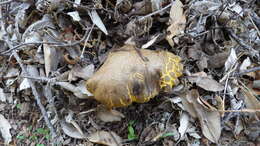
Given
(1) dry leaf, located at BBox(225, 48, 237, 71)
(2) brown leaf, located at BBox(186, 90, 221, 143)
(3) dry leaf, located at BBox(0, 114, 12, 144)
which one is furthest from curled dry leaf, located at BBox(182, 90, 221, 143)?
(3) dry leaf, located at BBox(0, 114, 12, 144)

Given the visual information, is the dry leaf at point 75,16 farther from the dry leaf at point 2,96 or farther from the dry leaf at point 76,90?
the dry leaf at point 2,96

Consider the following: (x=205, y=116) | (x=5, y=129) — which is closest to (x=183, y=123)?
(x=205, y=116)

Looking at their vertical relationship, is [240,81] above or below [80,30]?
below

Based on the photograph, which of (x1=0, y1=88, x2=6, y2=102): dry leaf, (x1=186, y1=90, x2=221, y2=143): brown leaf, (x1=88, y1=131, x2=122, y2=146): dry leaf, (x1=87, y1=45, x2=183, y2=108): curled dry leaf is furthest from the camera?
(x1=0, y1=88, x2=6, y2=102): dry leaf

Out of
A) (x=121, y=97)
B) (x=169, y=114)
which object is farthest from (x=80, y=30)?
(x=169, y=114)

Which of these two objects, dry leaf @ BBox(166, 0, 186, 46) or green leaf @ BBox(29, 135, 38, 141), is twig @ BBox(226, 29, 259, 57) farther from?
green leaf @ BBox(29, 135, 38, 141)

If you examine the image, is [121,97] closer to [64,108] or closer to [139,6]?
[64,108]

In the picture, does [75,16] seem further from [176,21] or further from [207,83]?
[207,83]
